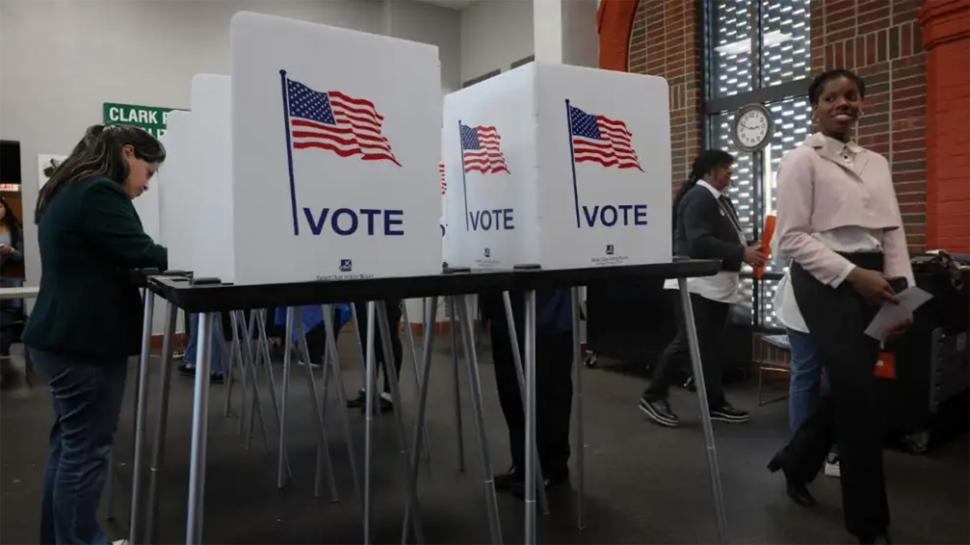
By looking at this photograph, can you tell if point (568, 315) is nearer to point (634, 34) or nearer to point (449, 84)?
point (634, 34)

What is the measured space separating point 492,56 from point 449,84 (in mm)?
628

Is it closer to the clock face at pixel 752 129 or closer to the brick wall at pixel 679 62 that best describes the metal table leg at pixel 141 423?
the brick wall at pixel 679 62

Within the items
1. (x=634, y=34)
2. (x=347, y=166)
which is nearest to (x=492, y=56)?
(x=634, y=34)

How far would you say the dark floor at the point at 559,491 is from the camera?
7.00ft

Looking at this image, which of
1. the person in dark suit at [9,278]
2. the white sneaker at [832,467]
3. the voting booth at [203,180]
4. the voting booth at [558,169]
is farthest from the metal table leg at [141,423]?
the person in dark suit at [9,278]

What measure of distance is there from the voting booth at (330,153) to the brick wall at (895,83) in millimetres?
3350

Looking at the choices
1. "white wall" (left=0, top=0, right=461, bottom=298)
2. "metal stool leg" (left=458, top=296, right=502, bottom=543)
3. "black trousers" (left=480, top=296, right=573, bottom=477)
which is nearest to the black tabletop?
"metal stool leg" (left=458, top=296, right=502, bottom=543)

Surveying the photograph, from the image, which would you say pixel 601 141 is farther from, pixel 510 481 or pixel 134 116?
pixel 134 116

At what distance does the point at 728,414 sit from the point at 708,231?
91 centimetres

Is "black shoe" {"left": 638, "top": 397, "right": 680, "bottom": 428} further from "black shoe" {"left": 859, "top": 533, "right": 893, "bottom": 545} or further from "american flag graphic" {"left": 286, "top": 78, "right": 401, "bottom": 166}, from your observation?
"american flag graphic" {"left": 286, "top": 78, "right": 401, "bottom": 166}

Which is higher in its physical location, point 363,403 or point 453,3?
point 453,3

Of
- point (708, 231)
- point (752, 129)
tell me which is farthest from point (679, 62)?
point (708, 231)

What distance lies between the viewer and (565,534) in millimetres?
2104

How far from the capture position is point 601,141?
1411 mm
